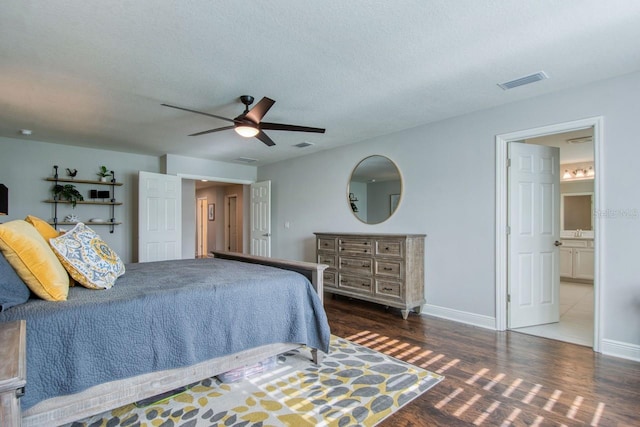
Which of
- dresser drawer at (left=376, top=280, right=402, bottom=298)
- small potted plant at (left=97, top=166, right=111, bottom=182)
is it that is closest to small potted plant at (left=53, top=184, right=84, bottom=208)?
small potted plant at (left=97, top=166, right=111, bottom=182)

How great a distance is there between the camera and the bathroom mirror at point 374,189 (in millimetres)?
4566

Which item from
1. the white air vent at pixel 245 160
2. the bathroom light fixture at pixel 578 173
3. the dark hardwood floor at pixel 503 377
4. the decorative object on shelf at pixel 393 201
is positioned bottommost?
the dark hardwood floor at pixel 503 377

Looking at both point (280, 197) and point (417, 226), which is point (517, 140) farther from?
point (280, 197)

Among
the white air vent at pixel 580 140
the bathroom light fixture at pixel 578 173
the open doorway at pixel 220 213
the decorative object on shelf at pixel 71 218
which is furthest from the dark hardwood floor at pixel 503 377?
the open doorway at pixel 220 213

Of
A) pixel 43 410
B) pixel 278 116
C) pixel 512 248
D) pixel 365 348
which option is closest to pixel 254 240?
pixel 278 116

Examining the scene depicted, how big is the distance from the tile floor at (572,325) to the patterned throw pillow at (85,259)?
3.84 meters

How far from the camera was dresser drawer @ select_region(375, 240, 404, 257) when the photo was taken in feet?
13.0

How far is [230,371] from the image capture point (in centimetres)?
235

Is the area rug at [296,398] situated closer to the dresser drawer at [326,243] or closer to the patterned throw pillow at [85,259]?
the patterned throw pillow at [85,259]

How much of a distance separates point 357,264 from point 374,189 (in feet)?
3.76

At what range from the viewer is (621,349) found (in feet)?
9.00

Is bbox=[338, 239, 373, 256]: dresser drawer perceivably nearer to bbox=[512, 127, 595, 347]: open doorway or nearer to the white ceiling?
the white ceiling

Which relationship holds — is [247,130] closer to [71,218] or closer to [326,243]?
[326,243]

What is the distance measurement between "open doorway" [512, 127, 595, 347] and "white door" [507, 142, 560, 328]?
2.06 feet
